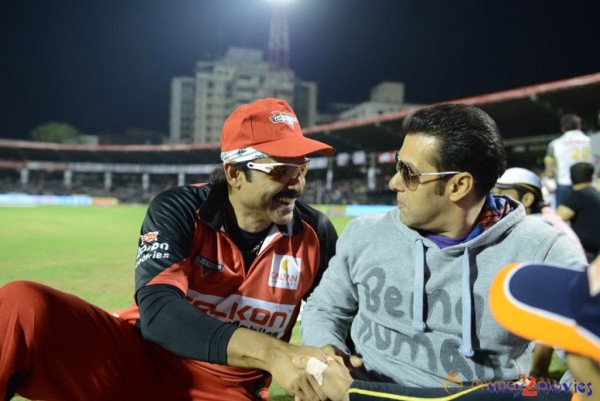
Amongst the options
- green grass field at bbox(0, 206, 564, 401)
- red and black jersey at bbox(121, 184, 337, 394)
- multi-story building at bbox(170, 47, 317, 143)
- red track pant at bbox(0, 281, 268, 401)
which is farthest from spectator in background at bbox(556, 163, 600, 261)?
multi-story building at bbox(170, 47, 317, 143)

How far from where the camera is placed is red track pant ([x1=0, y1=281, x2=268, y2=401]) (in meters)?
1.93

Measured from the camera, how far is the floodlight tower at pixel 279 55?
70.3 metres

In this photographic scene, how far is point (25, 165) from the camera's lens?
56625 mm

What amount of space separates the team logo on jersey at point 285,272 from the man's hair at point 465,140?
37.8 inches

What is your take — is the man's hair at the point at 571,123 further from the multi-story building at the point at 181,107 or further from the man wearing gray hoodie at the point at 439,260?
the multi-story building at the point at 181,107

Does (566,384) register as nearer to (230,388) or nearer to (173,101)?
(230,388)

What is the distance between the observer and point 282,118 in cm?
269

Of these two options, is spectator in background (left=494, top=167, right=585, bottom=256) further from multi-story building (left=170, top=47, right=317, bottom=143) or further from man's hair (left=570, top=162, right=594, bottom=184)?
multi-story building (left=170, top=47, right=317, bottom=143)

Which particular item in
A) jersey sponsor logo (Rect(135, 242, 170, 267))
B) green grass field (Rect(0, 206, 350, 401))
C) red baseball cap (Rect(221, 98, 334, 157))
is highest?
red baseball cap (Rect(221, 98, 334, 157))

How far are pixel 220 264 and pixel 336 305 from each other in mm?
671

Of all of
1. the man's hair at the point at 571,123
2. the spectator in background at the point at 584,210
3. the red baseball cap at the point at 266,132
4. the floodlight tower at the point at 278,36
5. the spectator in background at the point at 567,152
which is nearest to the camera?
the red baseball cap at the point at 266,132

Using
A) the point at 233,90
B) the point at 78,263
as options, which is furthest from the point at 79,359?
the point at 233,90

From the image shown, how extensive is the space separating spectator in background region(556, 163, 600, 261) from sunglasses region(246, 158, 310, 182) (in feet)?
13.8

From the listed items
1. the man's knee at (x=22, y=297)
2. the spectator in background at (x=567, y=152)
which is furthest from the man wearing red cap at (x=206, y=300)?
the spectator in background at (x=567, y=152)
